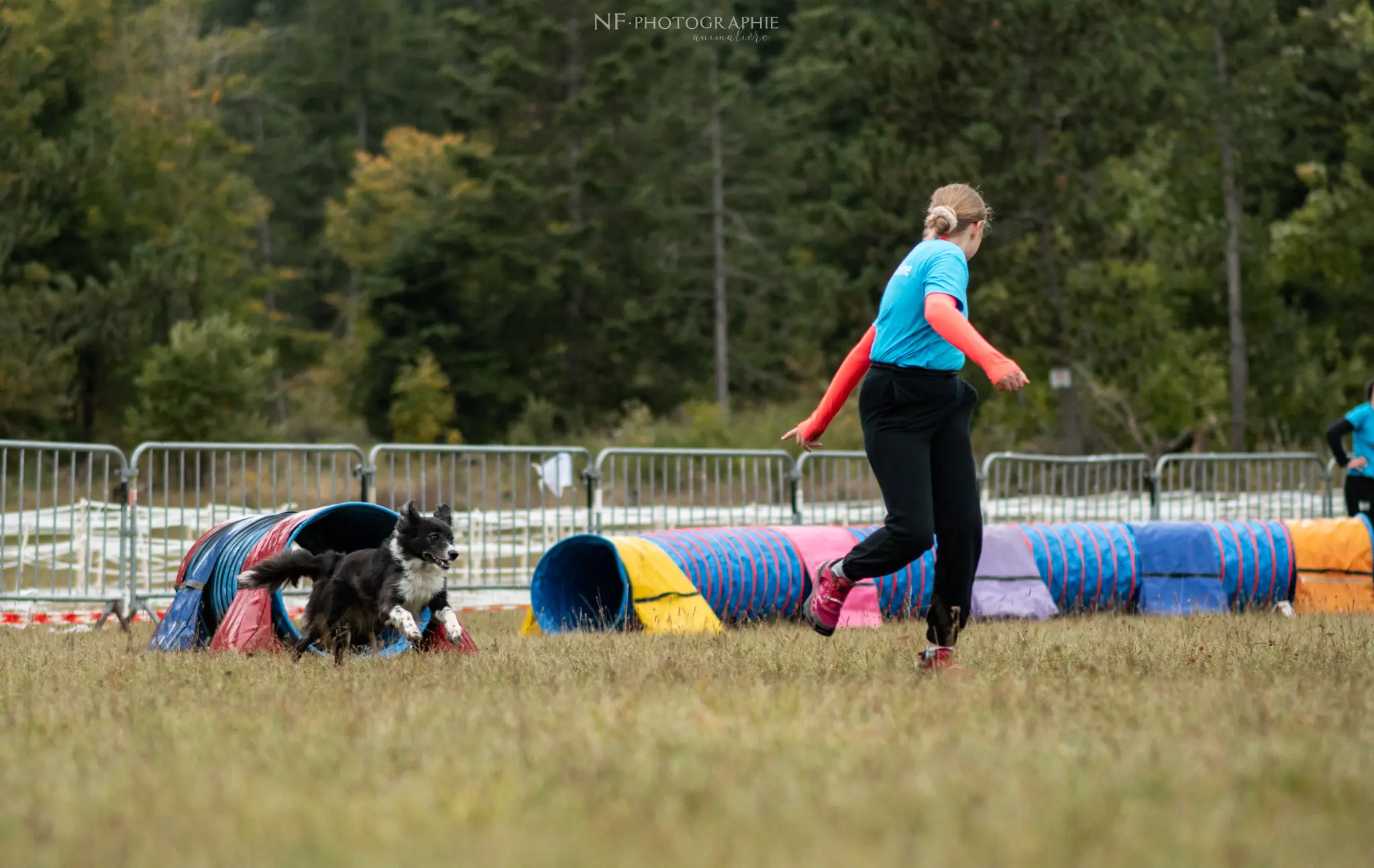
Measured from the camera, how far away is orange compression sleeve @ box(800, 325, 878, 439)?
251 inches

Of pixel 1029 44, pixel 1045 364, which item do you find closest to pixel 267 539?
pixel 1029 44

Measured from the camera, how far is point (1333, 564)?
38.0 ft

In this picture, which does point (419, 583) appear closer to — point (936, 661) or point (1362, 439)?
point (936, 661)

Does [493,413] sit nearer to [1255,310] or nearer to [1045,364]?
[1045,364]

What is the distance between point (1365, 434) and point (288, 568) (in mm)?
8038

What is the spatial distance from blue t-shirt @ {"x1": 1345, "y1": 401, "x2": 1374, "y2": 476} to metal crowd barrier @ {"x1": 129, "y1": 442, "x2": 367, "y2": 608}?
756 cm

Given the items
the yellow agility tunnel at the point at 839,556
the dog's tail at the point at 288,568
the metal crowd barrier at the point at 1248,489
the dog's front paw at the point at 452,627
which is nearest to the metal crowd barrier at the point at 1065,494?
the metal crowd barrier at the point at 1248,489

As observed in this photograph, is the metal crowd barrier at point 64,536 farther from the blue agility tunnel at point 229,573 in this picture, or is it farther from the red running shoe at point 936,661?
the red running shoe at point 936,661

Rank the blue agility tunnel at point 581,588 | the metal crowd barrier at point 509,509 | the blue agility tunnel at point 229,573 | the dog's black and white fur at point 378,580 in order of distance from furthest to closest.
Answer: the metal crowd barrier at point 509,509 < the blue agility tunnel at point 581,588 < the blue agility tunnel at point 229,573 < the dog's black and white fur at point 378,580

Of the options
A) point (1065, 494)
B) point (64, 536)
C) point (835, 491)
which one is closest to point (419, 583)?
point (835, 491)

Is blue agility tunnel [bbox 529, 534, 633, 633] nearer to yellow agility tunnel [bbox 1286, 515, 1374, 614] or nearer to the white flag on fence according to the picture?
the white flag on fence

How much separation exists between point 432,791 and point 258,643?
4.61 meters

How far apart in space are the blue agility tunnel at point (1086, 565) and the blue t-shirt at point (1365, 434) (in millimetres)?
1765

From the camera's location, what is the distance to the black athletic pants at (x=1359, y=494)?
1173cm
